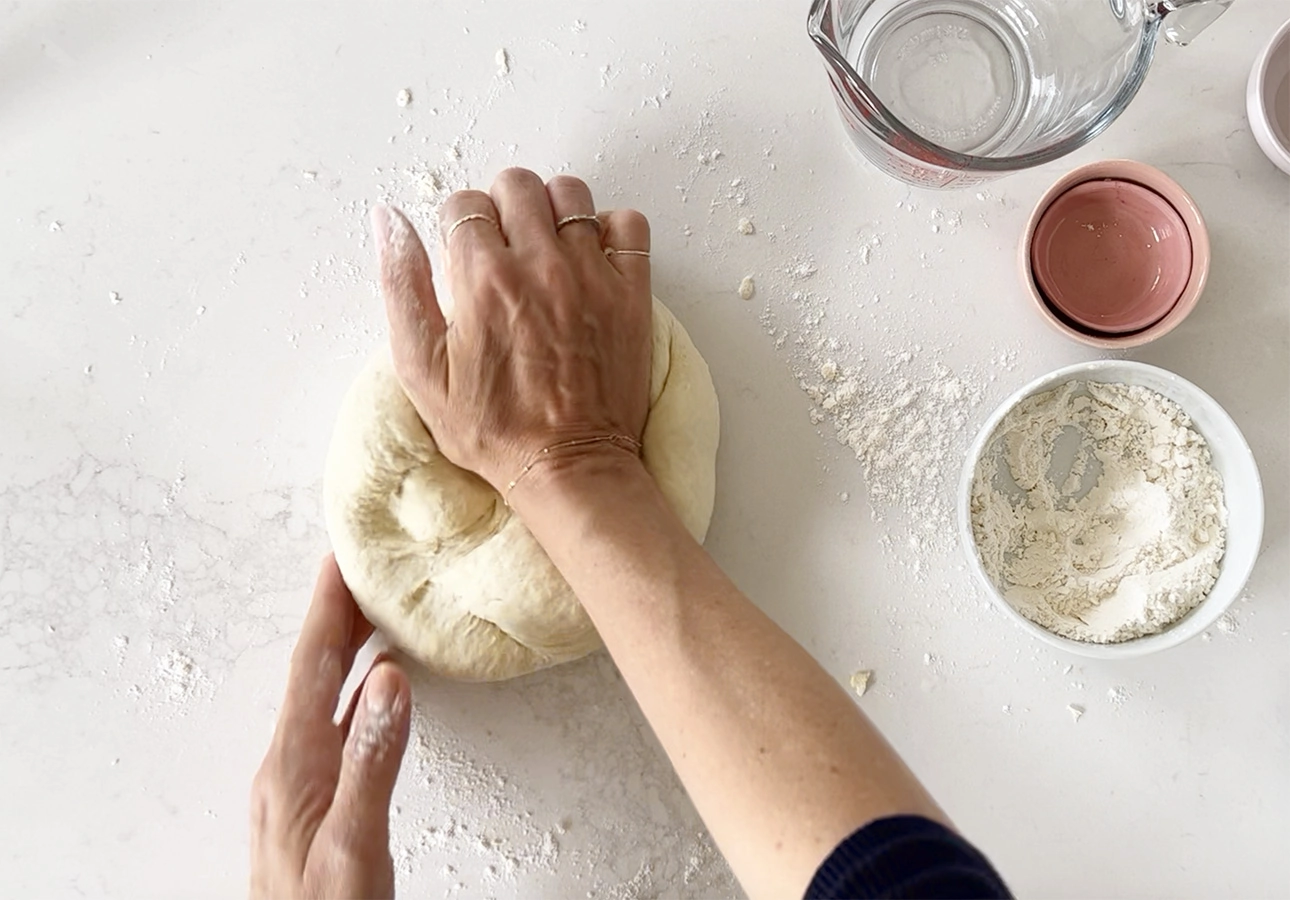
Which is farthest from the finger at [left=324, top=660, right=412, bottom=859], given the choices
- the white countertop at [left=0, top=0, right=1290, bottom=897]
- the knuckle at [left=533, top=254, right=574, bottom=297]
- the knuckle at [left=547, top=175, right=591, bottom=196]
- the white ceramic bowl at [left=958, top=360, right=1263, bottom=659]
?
the white ceramic bowl at [left=958, top=360, right=1263, bottom=659]

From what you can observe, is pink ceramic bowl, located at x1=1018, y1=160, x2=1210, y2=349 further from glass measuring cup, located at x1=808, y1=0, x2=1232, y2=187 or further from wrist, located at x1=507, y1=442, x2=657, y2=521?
wrist, located at x1=507, y1=442, x2=657, y2=521

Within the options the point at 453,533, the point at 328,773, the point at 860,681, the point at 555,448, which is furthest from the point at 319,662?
the point at 860,681

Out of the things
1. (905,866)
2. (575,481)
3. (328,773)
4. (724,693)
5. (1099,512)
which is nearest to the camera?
(905,866)

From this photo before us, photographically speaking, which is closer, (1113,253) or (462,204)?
(462,204)

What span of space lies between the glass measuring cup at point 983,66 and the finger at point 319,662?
805 mm

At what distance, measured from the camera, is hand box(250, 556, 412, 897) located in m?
0.90

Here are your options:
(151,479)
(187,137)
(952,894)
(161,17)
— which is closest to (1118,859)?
(952,894)

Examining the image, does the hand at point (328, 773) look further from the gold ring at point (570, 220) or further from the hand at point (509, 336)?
the gold ring at point (570, 220)

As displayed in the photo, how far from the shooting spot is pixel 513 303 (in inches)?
35.6

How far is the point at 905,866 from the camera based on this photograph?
0.58 meters

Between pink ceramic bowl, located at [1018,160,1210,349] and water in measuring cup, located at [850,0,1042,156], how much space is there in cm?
12

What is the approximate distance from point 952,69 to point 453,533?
831mm

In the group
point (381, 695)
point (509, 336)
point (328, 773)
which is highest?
point (509, 336)

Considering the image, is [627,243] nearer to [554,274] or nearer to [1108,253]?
[554,274]
